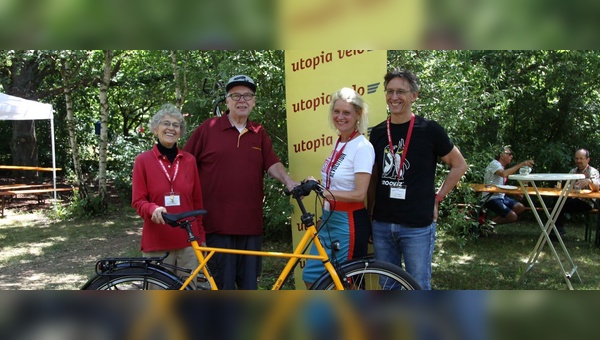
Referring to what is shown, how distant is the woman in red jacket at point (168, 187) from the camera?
124 inches

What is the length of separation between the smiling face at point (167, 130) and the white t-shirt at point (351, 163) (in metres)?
0.95

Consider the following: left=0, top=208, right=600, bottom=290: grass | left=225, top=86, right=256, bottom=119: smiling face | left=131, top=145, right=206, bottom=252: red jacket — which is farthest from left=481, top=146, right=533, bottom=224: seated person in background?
left=131, top=145, right=206, bottom=252: red jacket

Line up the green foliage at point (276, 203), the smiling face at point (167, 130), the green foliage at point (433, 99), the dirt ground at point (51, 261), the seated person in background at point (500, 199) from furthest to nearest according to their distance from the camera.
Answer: the seated person in background at point (500, 199) → the dirt ground at point (51, 261) → the green foliage at point (433, 99) → the green foliage at point (276, 203) → the smiling face at point (167, 130)

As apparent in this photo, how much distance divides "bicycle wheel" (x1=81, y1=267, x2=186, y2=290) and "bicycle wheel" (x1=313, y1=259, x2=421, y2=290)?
72cm

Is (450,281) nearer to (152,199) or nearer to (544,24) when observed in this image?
(152,199)

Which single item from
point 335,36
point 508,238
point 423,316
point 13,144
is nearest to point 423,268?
point 423,316

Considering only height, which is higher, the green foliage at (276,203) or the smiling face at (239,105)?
the smiling face at (239,105)

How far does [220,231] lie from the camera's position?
3453 millimetres

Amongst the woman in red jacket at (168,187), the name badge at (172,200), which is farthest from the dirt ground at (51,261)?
the name badge at (172,200)

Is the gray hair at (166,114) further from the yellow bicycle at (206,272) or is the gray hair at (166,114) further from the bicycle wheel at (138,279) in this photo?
the bicycle wheel at (138,279)

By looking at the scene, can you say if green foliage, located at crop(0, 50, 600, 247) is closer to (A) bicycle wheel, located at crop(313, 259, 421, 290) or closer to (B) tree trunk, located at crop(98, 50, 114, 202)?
(B) tree trunk, located at crop(98, 50, 114, 202)

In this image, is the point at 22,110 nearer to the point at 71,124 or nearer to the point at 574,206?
the point at 71,124

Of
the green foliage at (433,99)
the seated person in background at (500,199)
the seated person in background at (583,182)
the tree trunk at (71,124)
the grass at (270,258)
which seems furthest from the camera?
the tree trunk at (71,124)

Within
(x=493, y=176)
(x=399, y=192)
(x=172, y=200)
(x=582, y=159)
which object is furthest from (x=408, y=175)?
(x=582, y=159)
